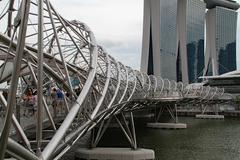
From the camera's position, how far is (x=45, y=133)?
2692 cm

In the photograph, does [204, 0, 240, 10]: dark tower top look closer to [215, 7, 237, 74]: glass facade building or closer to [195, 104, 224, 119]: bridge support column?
[215, 7, 237, 74]: glass facade building

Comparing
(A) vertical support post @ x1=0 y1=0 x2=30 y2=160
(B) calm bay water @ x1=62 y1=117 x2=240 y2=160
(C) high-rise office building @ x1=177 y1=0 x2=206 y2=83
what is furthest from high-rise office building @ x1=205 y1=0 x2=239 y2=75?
(A) vertical support post @ x1=0 y1=0 x2=30 y2=160

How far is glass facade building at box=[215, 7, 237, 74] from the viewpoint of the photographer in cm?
18912

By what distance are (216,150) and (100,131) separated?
1117cm

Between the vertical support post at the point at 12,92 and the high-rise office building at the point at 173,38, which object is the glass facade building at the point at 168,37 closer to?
the high-rise office building at the point at 173,38

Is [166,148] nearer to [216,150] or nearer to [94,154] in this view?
[216,150]

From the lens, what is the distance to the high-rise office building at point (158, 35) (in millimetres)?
139750

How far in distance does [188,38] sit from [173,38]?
16345 mm

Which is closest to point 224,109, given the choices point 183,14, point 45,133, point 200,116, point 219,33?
point 200,116

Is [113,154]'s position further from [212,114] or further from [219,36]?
[219,36]

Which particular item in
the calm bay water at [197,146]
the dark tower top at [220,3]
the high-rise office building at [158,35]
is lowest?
the calm bay water at [197,146]

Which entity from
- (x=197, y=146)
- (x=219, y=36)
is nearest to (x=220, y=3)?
(x=219, y=36)

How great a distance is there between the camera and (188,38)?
169375 millimetres

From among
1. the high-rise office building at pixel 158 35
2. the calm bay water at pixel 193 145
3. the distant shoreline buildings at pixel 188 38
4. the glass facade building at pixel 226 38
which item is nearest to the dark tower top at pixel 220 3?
the distant shoreline buildings at pixel 188 38
